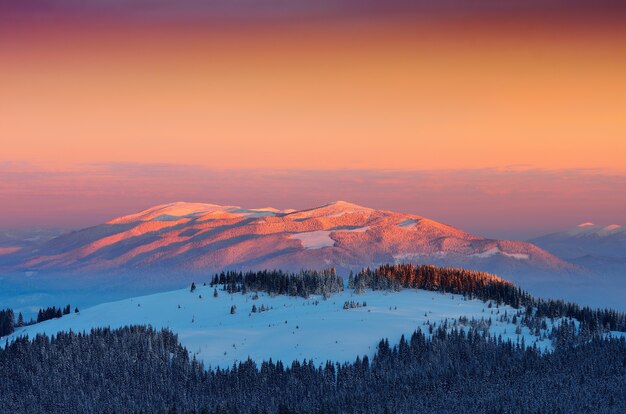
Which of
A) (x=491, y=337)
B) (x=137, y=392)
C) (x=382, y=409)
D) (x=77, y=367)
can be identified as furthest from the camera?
(x=491, y=337)

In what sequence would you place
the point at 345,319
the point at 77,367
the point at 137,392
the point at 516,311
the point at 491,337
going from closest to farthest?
the point at 137,392, the point at 77,367, the point at 491,337, the point at 345,319, the point at 516,311

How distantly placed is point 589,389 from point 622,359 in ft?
68.0

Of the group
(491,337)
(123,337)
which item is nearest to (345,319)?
(491,337)

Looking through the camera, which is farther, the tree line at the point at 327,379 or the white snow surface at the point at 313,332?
the white snow surface at the point at 313,332

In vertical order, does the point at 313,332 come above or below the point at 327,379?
above

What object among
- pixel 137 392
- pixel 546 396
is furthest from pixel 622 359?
pixel 137 392

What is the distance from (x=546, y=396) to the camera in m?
130

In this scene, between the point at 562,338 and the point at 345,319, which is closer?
the point at 562,338

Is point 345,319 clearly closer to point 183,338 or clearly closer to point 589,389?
point 183,338

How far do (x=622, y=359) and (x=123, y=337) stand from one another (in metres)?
86.2

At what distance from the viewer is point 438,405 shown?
130 m

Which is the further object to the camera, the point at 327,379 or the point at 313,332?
the point at 313,332

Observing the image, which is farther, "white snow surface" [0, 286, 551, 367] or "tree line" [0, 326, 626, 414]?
"white snow surface" [0, 286, 551, 367]

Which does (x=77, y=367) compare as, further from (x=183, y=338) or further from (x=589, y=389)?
(x=589, y=389)
